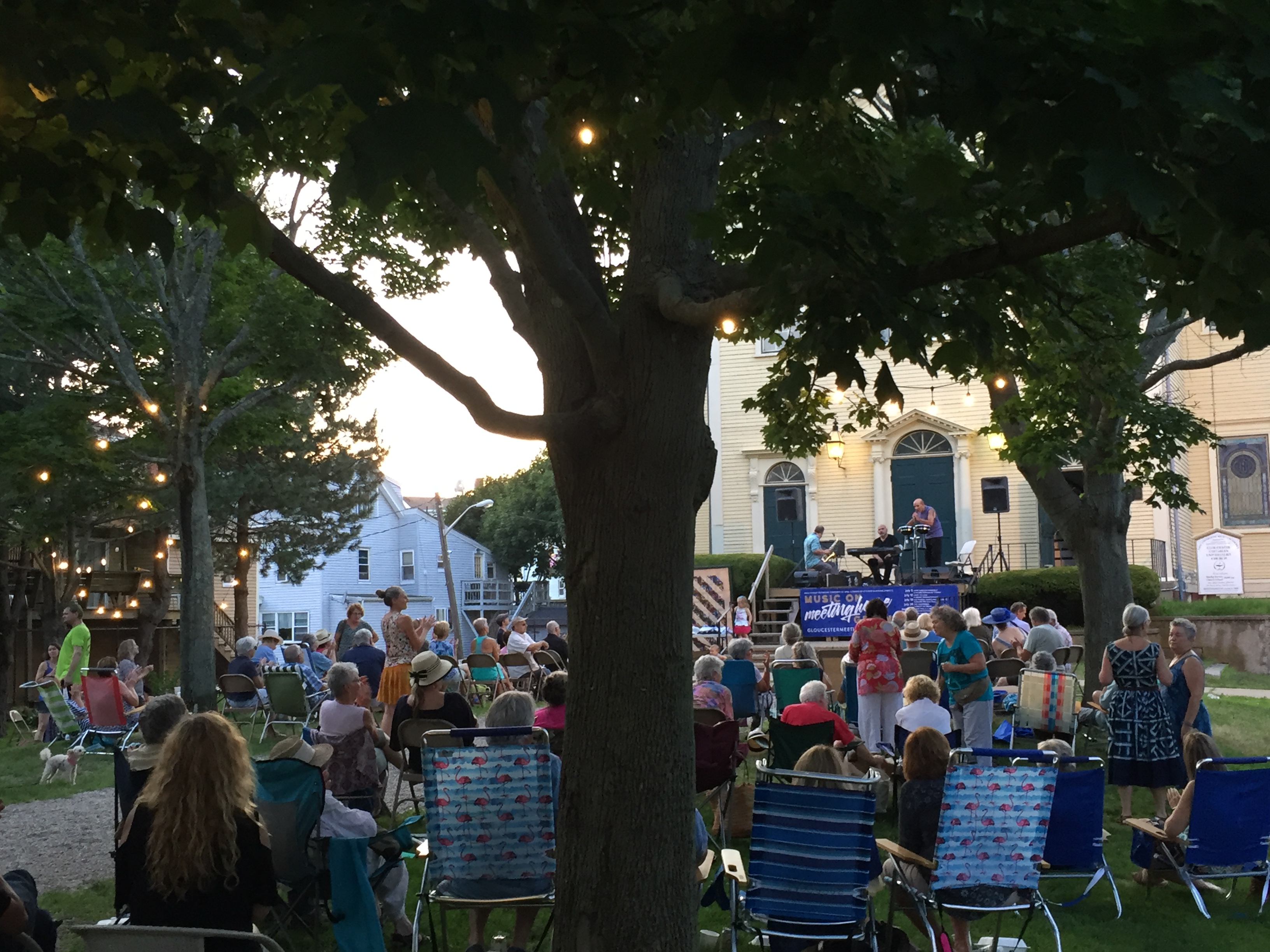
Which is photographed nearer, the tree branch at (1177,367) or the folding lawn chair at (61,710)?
the tree branch at (1177,367)

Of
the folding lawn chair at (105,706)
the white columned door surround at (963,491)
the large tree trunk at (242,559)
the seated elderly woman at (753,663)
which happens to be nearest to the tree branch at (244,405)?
the folding lawn chair at (105,706)

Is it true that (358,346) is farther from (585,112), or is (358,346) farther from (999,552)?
(999,552)

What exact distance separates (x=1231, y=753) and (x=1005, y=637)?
3.25 m

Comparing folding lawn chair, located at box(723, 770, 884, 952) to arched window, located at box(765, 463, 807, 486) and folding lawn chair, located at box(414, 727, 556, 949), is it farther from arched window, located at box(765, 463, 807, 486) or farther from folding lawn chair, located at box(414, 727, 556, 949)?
arched window, located at box(765, 463, 807, 486)

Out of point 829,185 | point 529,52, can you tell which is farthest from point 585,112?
point 529,52

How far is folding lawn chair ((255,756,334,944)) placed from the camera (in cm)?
582

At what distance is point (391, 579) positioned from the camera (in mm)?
63219

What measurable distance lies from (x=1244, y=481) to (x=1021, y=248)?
119 ft

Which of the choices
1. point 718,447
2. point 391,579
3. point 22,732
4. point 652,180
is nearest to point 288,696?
point 22,732

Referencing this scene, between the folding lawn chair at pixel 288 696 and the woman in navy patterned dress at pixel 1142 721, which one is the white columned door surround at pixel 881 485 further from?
the woman in navy patterned dress at pixel 1142 721

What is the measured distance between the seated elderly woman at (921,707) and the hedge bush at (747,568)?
18.8 meters

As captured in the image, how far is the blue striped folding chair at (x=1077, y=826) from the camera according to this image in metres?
6.50

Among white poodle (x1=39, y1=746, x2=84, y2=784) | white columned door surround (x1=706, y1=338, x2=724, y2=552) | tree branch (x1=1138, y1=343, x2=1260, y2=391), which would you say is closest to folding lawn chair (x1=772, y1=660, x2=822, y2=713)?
tree branch (x1=1138, y1=343, x2=1260, y2=391)

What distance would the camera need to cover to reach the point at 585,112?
13.8 feet
